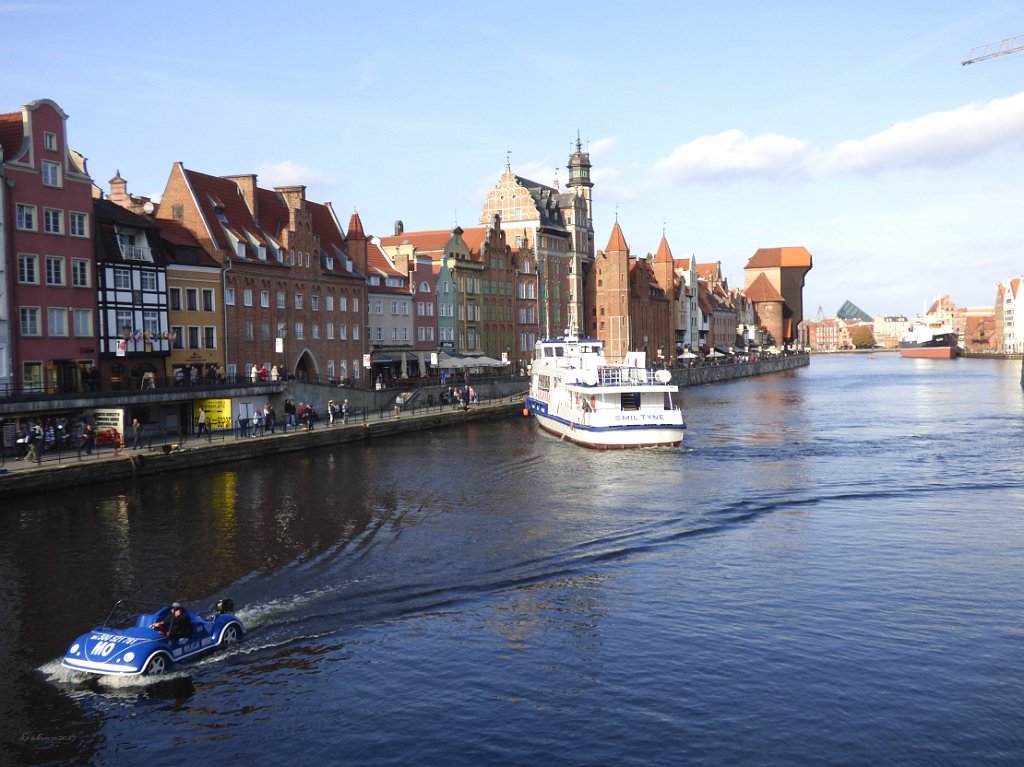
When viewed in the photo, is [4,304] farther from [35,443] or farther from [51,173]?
[35,443]

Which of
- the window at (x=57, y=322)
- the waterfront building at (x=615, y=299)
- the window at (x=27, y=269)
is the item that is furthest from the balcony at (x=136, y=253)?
the waterfront building at (x=615, y=299)

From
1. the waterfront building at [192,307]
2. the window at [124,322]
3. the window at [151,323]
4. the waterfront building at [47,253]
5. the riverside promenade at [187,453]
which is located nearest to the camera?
the riverside promenade at [187,453]

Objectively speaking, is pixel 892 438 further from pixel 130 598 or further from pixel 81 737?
pixel 81 737

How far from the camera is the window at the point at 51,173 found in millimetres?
56875

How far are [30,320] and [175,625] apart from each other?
3888cm

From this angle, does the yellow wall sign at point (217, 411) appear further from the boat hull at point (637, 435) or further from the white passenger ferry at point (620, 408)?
the boat hull at point (637, 435)

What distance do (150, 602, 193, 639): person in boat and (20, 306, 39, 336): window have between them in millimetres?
38155

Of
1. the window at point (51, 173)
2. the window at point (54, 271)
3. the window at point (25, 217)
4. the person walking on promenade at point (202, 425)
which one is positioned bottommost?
the person walking on promenade at point (202, 425)

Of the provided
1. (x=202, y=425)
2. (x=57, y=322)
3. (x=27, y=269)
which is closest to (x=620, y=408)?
(x=202, y=425)

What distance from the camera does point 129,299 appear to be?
63375 mm

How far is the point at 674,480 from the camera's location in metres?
49.5

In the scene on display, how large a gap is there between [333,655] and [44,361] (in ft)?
133

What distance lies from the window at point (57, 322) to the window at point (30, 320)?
0.73 meters

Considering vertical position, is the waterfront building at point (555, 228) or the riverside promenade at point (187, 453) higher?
the waterfront building at point (555, 228)
